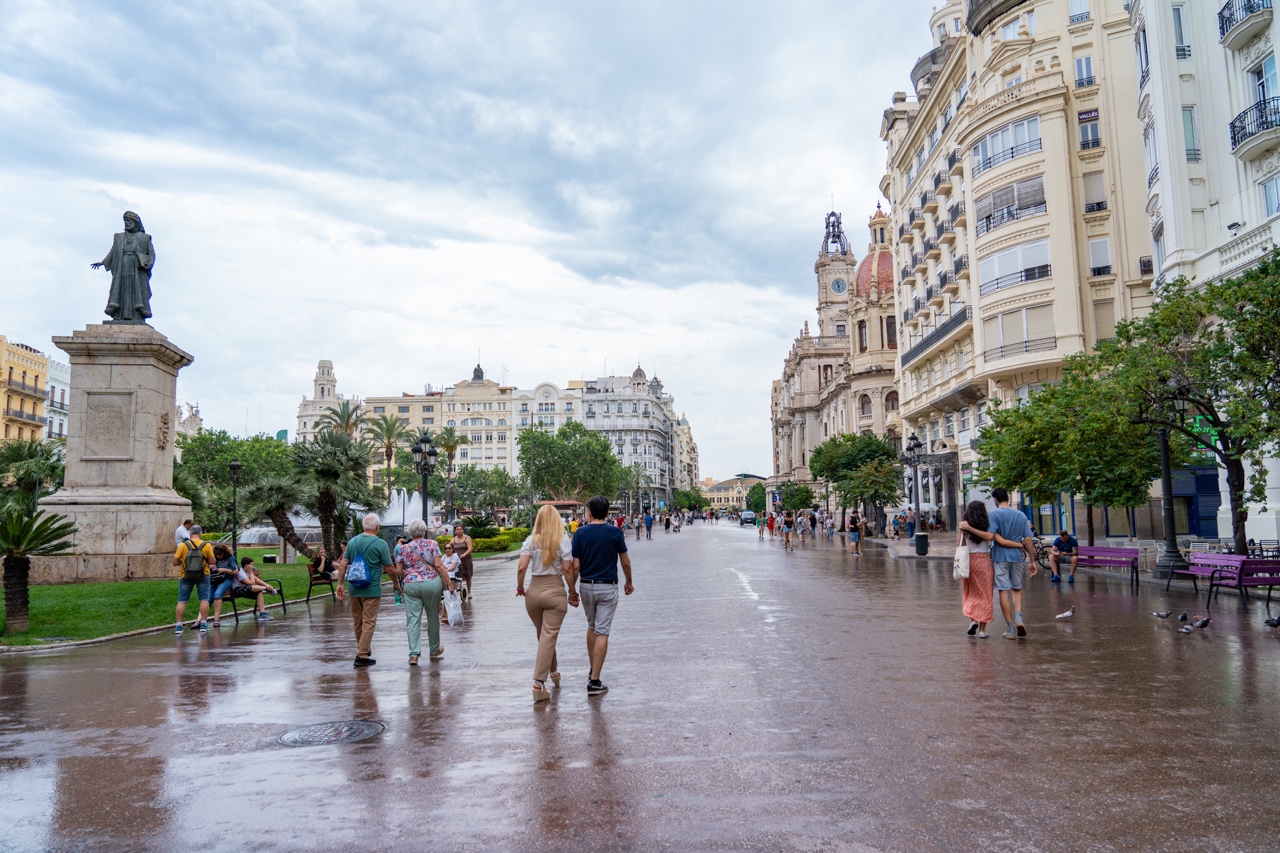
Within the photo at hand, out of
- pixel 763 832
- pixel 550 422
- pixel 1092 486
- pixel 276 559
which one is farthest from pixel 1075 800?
pixel 550 422

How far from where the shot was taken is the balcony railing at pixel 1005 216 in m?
35.2

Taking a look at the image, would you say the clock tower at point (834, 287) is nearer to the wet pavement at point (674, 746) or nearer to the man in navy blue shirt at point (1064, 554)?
the man in navy blue shirt at point (1064, 554)

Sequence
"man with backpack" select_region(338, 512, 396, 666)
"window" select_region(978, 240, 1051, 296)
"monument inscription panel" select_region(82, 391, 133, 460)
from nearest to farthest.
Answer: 1. "man with backpack" select_region(338, 512, 396, 666)
2. "monument inscription panel" select_region(82, 391, 133, 460)
3. "window" select_region(978, 240, 1051, 296)

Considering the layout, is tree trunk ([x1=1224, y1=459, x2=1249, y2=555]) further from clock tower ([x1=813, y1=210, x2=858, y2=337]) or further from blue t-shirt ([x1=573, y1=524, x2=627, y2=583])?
clock tower ([x1=813, y1=210, x2=858, y2=337])

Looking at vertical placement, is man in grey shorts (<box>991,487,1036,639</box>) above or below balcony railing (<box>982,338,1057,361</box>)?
below

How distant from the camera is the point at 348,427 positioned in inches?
2212

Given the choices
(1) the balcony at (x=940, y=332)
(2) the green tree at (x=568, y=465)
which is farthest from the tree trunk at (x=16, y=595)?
(2) the green tree at (x=568, y=465)

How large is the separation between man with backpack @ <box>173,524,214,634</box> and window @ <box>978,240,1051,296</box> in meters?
32.3

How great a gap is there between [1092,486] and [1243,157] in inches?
374

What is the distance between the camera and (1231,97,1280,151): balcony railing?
2183 centimetres

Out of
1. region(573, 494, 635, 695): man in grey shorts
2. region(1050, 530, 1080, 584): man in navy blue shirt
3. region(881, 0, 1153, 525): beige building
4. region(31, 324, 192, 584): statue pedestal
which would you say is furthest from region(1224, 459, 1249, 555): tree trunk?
region(31, 324, 192, 584): statue pedestal

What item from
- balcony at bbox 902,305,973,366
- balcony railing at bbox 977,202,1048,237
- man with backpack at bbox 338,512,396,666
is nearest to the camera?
man with backpack at bbox 338,512,396,666

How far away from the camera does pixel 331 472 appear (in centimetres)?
2397

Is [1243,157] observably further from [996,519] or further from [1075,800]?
[1075,800]
